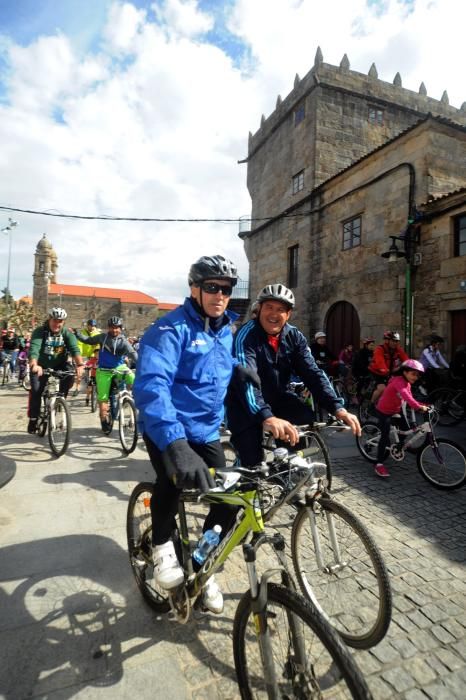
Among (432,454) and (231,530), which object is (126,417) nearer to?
(231,530)

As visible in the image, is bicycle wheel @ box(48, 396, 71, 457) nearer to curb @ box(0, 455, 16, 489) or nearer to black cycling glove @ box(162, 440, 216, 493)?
curb @ box(0, 455, 16, 489)

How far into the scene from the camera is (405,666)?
76.2 inches

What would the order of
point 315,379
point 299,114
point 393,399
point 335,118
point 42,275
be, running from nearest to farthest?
point 315,379, point 393,399, point 335,118, point 299,114, point 42,275

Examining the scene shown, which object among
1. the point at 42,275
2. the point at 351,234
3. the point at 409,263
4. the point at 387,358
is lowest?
the point at 387,358

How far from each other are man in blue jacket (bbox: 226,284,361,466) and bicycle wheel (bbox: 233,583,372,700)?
145cm

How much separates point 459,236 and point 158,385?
35.9 ft

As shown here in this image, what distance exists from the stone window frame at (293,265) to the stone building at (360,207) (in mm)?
48

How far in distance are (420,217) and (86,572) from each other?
1164 cm

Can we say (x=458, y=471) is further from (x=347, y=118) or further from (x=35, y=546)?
(x=347, y=118)

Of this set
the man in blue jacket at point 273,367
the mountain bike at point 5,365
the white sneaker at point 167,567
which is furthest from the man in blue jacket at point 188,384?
the mountain bike at point 5,365

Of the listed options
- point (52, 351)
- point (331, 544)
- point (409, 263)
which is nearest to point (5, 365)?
point (52, 351)

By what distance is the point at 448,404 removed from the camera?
857 centimetres

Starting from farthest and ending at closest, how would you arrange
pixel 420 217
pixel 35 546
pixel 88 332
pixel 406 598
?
pixel 420 217, pixel 88 332, pixel 35 546, pixel 406 598

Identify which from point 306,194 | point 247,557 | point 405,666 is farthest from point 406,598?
point 306,194
